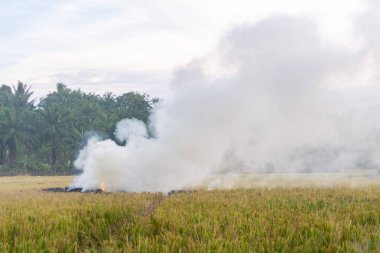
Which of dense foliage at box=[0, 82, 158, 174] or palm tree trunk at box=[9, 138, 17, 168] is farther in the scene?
palm tree trunk at box=[9, 138, 17, 168]

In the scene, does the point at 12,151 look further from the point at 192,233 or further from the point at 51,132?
the point at 192,233

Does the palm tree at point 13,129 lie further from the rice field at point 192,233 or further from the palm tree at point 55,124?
the rice field at point 192,233

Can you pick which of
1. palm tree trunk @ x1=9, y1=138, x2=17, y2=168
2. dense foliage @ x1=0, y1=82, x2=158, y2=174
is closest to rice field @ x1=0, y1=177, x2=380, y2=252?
dense foliage @ x1=0, y1=82, x2=158, y2=174

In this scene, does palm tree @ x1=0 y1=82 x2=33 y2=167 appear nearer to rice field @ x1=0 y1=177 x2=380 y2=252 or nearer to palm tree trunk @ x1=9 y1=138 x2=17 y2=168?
palm tree trunk @ x1=9 y1=138 x2=17 y2=168

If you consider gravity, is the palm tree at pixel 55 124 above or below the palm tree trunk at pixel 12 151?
above

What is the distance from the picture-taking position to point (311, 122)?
26.5 m

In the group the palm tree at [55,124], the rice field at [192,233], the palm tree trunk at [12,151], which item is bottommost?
the rice field at [192,233]

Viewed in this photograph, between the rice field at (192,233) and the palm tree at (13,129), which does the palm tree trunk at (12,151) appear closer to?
the palm tree at (13,129)

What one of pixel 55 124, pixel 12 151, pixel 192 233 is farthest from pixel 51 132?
pixel 192 233

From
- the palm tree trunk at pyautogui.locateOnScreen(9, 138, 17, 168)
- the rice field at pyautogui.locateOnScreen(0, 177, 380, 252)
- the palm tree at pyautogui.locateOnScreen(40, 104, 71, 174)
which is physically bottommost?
the rice field at pyautogui.locateOnScreen(0, 177, 380, 252)

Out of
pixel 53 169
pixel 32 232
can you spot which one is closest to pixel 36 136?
pixel 53 169

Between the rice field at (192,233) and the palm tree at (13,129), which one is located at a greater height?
the palm tree at (13,129)

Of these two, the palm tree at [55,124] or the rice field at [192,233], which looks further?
the palm tree at [55,124]

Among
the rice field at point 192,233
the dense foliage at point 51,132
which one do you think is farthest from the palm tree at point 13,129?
the rice field at point 192,233
